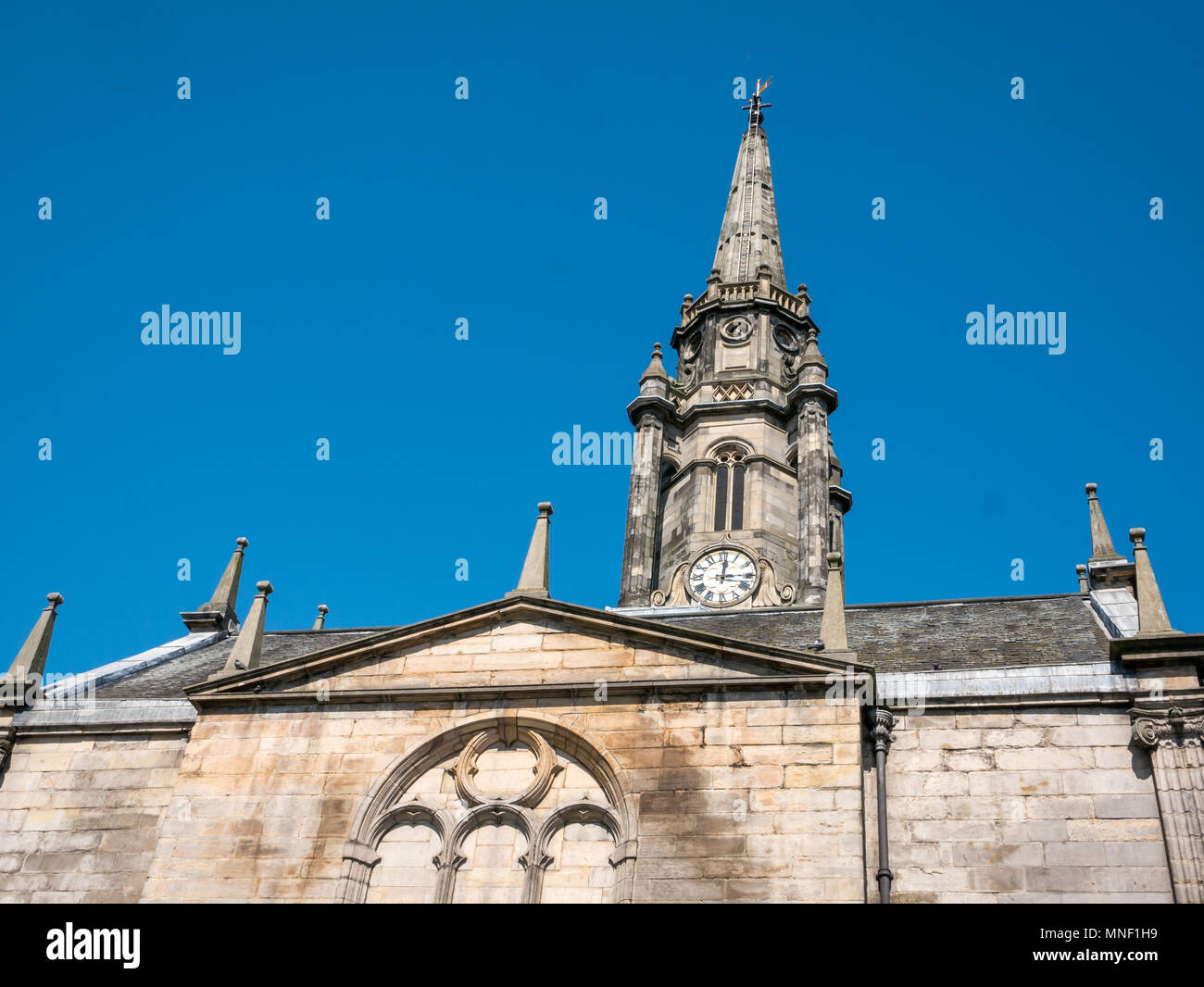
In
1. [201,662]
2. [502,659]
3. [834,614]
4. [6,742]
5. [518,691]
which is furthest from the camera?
[201,662]

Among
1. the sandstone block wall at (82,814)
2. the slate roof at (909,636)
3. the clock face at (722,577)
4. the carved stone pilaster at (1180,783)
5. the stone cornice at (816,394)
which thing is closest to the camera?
the carved stone pilaster at (1180,783)

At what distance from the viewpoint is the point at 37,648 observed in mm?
23641

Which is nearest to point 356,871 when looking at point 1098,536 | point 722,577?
point 1098,536

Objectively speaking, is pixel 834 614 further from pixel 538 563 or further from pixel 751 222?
pixel 751 222

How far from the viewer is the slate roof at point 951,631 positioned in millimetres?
20781

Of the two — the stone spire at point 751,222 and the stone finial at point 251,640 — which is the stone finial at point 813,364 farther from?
the stone finial at point 251,640

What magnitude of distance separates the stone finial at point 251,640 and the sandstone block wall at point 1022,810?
9.80 meters

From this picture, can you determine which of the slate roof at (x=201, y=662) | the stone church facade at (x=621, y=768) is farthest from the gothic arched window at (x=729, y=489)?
the stone church facade at (x=621, y=768)

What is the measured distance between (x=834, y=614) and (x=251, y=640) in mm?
9220

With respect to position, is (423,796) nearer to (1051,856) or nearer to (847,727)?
(847,727)

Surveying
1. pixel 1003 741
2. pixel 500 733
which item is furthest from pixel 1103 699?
pixel 500 733

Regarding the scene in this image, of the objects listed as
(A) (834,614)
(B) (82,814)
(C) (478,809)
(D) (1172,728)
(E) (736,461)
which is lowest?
(C) (478,809)
